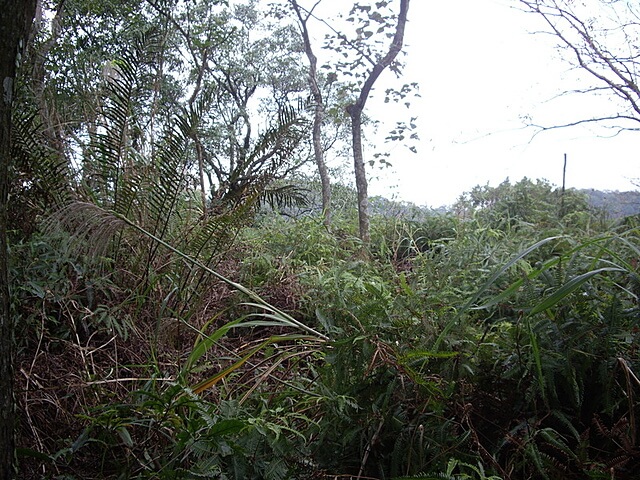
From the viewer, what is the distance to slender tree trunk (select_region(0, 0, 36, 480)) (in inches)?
42.9

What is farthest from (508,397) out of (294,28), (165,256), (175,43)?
(294,28)

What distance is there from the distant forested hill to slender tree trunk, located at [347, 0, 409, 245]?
1.91m

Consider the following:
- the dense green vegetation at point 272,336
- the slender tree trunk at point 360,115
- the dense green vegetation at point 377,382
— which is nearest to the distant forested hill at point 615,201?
the dense green vegetation at point 272,336

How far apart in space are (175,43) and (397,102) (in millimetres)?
3683

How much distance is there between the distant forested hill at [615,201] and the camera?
438 centimetres

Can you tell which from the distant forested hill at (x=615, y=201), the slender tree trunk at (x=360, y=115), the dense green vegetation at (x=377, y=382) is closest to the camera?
the dense green vegetation at (x=377, y=382)

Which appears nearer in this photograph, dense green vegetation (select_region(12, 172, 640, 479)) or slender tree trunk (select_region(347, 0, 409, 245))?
dense green vegetation (select_region(12, 172, 640, 479))

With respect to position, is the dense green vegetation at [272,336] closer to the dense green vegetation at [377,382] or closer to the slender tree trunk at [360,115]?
the dense green vegetation at [377,382]

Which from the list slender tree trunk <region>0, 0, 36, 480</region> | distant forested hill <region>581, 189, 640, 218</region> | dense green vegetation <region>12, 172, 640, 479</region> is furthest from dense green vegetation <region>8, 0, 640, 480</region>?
distant forested hill <region>581, 189, 640, 218</region>

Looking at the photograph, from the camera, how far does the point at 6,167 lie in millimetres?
Answer: 1145

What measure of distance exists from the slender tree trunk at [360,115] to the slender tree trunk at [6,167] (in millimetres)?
2942

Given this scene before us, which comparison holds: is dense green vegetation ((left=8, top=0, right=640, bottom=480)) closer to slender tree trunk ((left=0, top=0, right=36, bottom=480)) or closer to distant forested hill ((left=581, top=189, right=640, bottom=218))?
slender tree trunk ((left=0, top=0, right=36, bottom=480))

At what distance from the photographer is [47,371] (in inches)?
70.4

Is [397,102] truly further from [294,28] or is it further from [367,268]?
[294,28]
